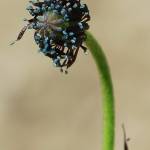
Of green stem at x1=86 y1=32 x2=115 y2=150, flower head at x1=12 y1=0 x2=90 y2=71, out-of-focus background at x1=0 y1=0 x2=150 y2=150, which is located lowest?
green stem at x1=86 y1=32 x2=115 y2=150

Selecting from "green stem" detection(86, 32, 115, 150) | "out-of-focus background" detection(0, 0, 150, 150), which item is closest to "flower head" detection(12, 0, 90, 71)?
"green stem" detection(86, 32, 115, 150)

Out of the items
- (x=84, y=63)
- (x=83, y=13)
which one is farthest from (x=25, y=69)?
(x=83, y=13)

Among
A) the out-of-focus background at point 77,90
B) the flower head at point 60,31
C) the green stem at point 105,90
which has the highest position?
the out-of-focus background at point 77,90

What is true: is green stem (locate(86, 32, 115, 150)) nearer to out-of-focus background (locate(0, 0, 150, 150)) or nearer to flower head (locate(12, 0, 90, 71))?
flower head (locate(12, 0, 90, 71))

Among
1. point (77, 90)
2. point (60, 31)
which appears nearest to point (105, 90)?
point (60, 31)

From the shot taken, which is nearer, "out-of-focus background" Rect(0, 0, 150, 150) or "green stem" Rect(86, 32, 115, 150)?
"green stem" Rect(86, 32, 115, 150)

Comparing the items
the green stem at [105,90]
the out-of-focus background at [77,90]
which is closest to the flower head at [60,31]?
the green stem at [105,90]

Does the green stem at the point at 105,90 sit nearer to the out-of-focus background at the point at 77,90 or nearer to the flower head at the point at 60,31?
the flower head at the point at 60,31

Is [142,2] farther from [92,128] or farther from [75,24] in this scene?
[75,24]
